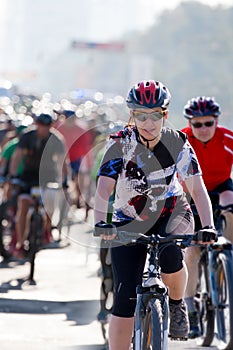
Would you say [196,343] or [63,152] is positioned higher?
[63,152]

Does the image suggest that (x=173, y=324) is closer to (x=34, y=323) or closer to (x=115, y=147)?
(x=115, y=147)

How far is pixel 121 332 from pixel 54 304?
4.96 m

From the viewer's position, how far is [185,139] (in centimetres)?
684

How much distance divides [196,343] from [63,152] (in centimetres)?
504

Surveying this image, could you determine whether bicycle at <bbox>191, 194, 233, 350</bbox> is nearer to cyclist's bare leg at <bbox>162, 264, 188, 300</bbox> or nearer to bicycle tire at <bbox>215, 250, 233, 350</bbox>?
bicycle tire at <bbox>215, 250, 233, 350</bbox>

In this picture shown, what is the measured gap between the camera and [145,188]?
673cm

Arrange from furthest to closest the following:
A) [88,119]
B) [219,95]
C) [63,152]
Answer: [219,95] → [88,119] → [63,152]

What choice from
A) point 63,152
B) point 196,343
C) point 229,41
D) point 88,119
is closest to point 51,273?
point 63,152

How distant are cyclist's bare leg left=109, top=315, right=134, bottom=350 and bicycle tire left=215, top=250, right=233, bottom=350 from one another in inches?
81.4

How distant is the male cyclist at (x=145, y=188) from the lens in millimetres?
6622

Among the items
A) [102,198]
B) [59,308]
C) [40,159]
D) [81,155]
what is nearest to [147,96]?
[102,198]

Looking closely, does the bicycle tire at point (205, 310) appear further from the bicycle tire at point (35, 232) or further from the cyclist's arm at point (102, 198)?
the bicycle tire at point (35, 232)

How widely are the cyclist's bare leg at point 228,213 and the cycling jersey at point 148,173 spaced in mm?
2441

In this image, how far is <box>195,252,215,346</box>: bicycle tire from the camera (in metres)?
9.07
